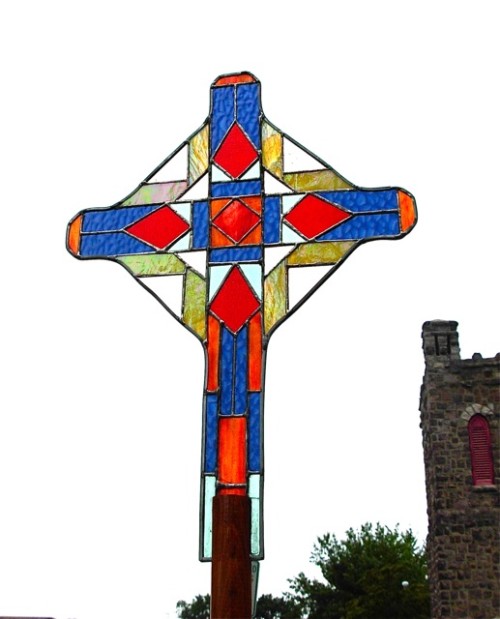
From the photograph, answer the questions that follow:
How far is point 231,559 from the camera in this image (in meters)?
4.30

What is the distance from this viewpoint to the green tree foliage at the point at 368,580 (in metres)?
33.5

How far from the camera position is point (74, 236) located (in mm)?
5527

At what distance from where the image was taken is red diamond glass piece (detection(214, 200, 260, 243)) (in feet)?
17.1

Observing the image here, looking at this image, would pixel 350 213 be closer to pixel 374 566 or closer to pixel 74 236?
pixel 74 236

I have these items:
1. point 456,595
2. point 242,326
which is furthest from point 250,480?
point 456,595

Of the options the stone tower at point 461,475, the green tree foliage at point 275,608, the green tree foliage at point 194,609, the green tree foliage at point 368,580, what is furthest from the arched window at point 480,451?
the green tree foliage at point 194,609

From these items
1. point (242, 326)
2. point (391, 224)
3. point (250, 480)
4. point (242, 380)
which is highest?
point (391, 224)

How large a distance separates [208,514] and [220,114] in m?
2.53

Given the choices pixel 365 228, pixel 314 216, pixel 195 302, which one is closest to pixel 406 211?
pixel 365 228

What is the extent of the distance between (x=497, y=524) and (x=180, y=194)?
16.1 metres

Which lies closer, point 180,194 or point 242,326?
point 242,326

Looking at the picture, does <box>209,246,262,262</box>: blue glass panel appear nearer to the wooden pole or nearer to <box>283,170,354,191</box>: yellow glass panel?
<box>283,170,354,191</box>: yellow glass panel

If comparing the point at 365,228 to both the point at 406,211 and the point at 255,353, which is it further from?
the point at 255,353

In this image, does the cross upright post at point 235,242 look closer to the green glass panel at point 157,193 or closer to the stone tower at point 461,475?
the green glass panel at point 157,193
